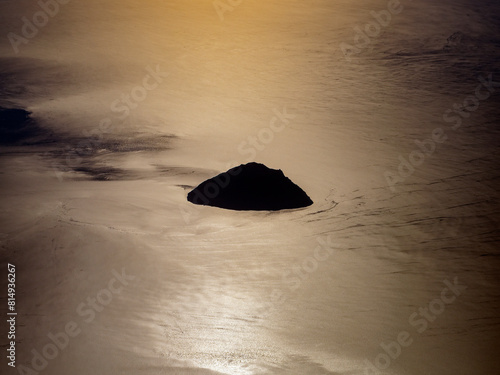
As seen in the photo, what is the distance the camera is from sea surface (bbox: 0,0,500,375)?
3.43m

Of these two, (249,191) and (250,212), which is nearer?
(250,212)

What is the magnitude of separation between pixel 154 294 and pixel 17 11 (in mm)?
9569

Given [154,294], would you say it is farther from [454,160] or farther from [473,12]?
[473,12]

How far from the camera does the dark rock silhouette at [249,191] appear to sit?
209 inches

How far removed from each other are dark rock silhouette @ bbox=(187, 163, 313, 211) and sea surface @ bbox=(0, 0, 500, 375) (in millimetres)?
152

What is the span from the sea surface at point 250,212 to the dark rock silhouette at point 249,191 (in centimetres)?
15

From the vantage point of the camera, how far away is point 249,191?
536 cm

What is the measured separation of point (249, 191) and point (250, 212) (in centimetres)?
24

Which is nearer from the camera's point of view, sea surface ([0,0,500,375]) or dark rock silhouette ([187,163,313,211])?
sea surface ([0,0,500,375])

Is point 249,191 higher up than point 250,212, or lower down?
higher up

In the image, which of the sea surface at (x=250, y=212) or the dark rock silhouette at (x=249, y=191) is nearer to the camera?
the sea surface at (x=250, y=212)

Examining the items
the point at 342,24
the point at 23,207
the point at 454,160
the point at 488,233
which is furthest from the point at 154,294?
the point at 342,24

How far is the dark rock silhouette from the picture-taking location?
531cm

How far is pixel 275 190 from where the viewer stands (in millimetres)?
5406
